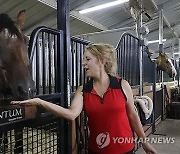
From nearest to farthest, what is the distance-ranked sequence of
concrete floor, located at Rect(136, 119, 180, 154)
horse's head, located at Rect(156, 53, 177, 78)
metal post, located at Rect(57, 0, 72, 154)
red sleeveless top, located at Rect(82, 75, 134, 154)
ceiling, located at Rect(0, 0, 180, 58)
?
red sleeveless top, located at Rect(82, 75, 134, 154) < metal post, located at Rect(57, 0, 72, 154) < concrete floor, located at Rect(136, 119, 180, 154) < horse's head, located at Rect(156, 53, 177, 78) < ceiling, located at Rect(0, 0, 180, 58)

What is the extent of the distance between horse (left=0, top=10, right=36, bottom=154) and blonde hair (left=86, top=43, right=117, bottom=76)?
39cm

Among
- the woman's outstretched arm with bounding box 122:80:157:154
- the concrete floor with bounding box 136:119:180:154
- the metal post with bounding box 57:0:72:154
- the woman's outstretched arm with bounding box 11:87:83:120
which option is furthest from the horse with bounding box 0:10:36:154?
the concrete floor with bounding box 136:119:180:154

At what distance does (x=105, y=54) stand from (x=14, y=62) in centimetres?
53

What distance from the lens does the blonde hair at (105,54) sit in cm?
136

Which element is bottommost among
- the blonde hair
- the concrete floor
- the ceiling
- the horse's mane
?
the concrete floor

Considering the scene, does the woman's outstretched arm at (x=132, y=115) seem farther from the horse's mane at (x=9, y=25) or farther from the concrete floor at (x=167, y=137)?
the concrete floor at (x=167, y=137)

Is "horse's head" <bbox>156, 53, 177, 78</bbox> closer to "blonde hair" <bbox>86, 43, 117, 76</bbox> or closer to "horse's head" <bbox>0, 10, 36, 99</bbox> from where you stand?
"blonde hair" <bbox>86, 43, 117, 76</bbox>

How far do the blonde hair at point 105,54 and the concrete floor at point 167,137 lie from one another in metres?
1.93

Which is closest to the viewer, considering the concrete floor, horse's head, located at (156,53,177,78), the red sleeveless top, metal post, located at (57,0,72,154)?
the red sleeveless top

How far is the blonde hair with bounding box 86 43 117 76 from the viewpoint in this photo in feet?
4.47

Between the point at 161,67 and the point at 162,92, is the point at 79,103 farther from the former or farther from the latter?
the point at 162,92

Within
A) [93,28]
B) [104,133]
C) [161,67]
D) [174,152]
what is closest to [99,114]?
[104,133]

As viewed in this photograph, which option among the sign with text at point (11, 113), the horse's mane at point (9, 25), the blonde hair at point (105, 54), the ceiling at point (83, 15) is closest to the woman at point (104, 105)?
the blonde hair at point (105, 54)

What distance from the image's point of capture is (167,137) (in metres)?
3.63
